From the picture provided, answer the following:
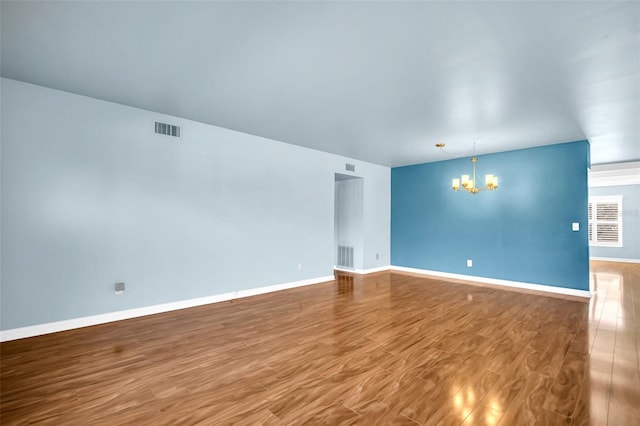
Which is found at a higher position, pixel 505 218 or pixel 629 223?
pixel 505 218

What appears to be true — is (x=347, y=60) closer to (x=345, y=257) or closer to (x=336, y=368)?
(x=336, y=368)

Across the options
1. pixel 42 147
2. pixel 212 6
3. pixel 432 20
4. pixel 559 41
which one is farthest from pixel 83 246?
pixel 559 41

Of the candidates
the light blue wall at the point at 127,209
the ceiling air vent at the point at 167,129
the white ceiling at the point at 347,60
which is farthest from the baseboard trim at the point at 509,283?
the ceiling air vent at the point at 167,129

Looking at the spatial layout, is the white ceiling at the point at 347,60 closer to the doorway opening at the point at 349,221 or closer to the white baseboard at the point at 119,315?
the white baseboard at the point at 119,315

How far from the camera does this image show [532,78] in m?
2.84

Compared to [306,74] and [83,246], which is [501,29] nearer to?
[306,74]

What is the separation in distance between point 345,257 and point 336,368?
4912 millimetres

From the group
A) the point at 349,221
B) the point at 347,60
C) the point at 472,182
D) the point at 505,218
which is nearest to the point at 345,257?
the point at 349,221

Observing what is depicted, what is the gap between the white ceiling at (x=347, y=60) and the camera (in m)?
2.01

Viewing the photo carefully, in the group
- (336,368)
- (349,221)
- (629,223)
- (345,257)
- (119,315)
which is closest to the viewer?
(336,368)

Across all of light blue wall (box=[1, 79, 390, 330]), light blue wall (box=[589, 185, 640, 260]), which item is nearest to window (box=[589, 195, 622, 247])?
light blue wall (box=[589, 185, 640, 260])

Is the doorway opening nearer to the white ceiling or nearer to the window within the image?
the white ceiling

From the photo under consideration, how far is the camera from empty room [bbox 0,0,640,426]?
204 cm

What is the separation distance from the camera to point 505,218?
5.73 m
